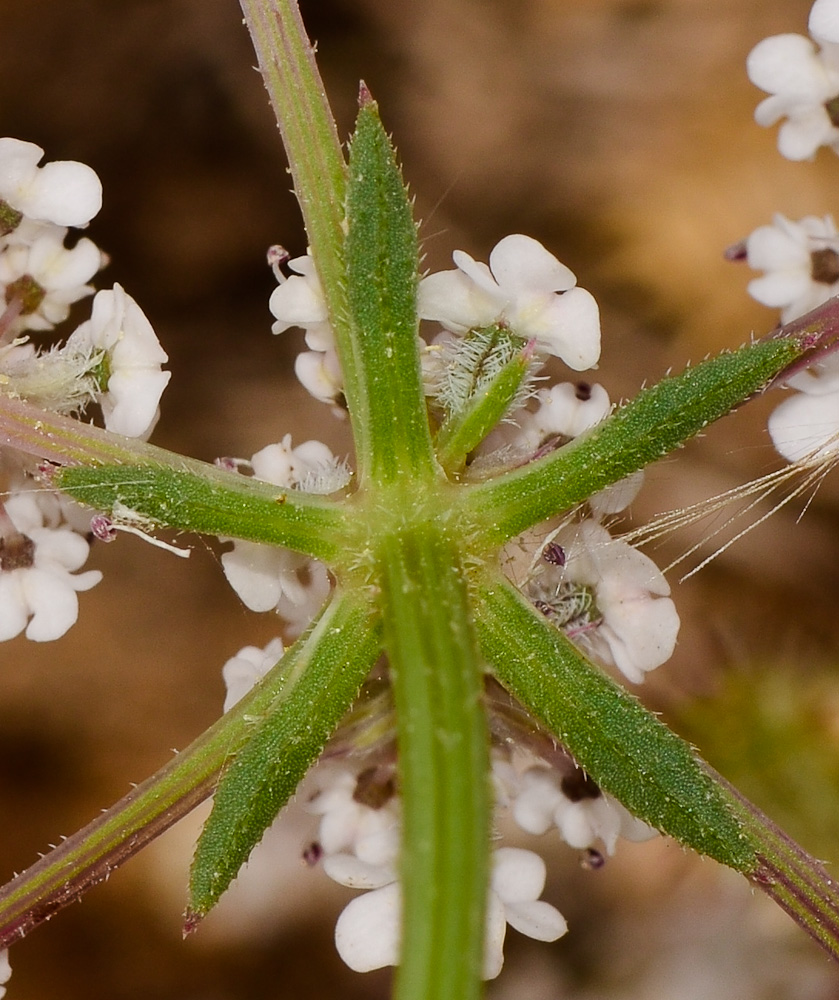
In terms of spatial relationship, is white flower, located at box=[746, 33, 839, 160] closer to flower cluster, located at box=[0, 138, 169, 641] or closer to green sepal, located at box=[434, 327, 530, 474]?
green sepal, located at box=[434, 327, 530, 474]

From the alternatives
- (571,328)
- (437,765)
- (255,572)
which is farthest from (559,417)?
(437,765)

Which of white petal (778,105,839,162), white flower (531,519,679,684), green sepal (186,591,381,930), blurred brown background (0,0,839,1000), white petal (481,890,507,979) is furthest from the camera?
blurred brown background (0,0,839,1000)

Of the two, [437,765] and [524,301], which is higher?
[524,301]

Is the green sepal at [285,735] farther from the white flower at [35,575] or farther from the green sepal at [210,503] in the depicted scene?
the white flower at [35,575]

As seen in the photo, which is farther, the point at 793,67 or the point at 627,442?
the point at 793,67

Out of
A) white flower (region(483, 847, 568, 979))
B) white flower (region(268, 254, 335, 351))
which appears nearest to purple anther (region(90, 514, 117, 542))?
white flower (region(268, 254, 335, 351))

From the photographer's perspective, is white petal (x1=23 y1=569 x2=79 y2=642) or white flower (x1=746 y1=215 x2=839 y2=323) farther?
white flower (x1=746 y1=215 x2=839 y2=323)

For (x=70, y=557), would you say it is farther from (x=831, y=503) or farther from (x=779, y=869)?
(x=831, y=503)

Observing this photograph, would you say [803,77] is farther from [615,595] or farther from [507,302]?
[615,595]
